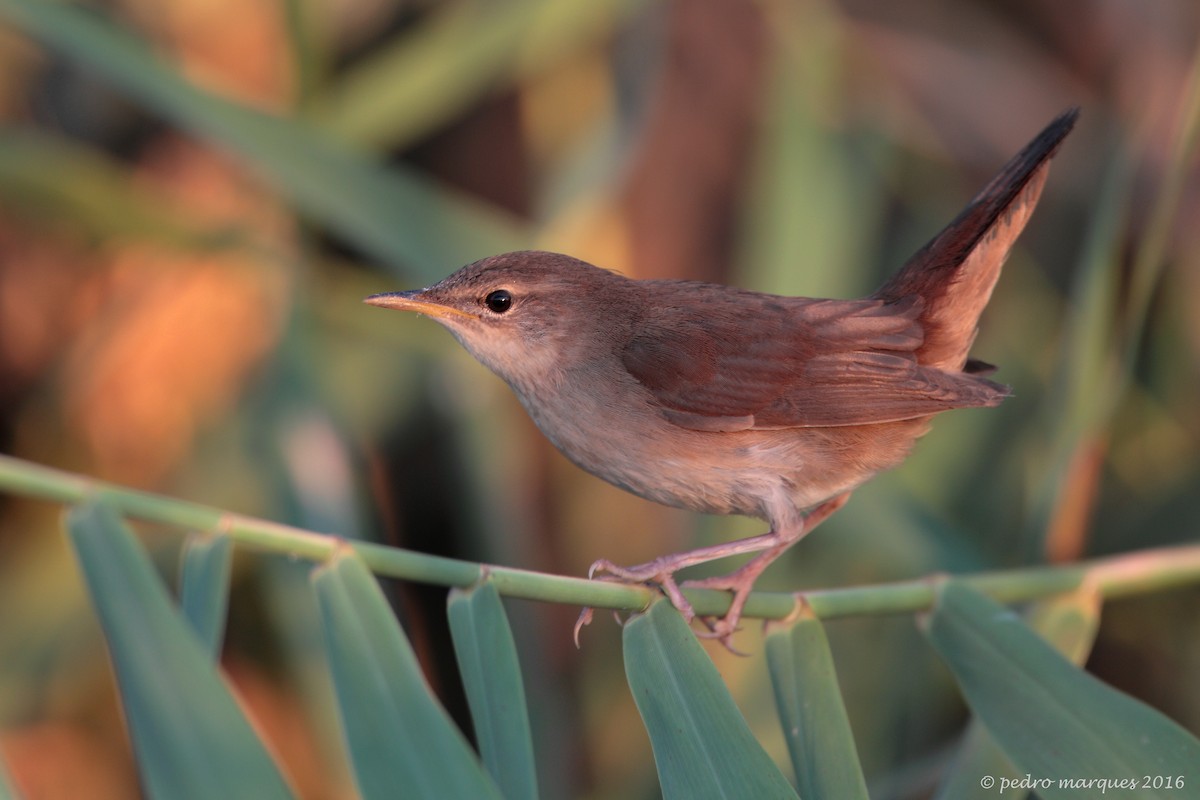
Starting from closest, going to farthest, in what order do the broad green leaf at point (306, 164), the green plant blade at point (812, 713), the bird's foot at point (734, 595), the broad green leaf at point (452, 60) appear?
the green plant blade at point (812, 713) → the bird's foot at point (734, 595) → the broad green leaf at point (306, 164) → the broad green leaf at point (452, 60)

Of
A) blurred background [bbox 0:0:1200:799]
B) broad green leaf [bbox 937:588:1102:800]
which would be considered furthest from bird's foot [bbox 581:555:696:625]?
blurred background [bbox 0:0:1200:799]

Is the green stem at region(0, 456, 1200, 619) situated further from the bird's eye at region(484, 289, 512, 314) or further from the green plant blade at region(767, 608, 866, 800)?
the bird's eye at region(484, 289, 512, 314)

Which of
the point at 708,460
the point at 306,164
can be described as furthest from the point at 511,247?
the point at 708,460

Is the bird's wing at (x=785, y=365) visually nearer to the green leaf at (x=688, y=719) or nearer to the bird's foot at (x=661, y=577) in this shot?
the bird's foot at (x=661, y=577)

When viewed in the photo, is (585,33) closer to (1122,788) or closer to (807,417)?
(807,417)

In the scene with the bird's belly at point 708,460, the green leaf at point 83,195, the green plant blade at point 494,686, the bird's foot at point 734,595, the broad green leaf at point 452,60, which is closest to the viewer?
the green plant blade at point 494,686

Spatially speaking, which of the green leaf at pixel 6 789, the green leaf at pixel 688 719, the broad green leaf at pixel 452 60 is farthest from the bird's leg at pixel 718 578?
the broad green leaf at pixel 452 60
